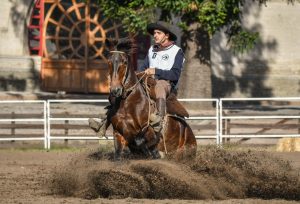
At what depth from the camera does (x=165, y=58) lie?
47.1 ft

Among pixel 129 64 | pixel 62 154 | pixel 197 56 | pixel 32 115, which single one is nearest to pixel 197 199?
pixel 129 64

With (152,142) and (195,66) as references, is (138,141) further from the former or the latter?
(195,66)

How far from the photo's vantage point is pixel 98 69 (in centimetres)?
3516

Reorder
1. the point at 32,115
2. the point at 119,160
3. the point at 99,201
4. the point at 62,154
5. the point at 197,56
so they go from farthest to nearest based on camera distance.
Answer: the point at 197,56 < the point at 32,115 < the point at 62,154 < the point at 119,160 < the point at 99,201

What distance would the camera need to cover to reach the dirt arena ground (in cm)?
1302

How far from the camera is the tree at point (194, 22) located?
88.4 ft

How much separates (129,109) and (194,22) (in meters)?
15.2

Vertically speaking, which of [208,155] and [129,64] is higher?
[129,64]

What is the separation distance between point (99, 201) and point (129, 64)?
203 cm

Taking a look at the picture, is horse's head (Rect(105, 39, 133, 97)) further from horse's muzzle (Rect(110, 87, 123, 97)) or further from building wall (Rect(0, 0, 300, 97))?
building wall (Rect(0, 0, 300, 97))

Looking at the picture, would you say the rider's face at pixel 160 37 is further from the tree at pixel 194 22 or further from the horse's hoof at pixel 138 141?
the tree at pixel 194 22

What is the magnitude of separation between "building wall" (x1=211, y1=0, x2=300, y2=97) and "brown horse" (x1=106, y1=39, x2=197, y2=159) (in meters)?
21.6

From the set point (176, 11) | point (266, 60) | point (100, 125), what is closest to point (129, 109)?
point (100, 125)

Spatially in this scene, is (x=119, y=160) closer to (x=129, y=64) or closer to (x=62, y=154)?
(x=129, y=64)
